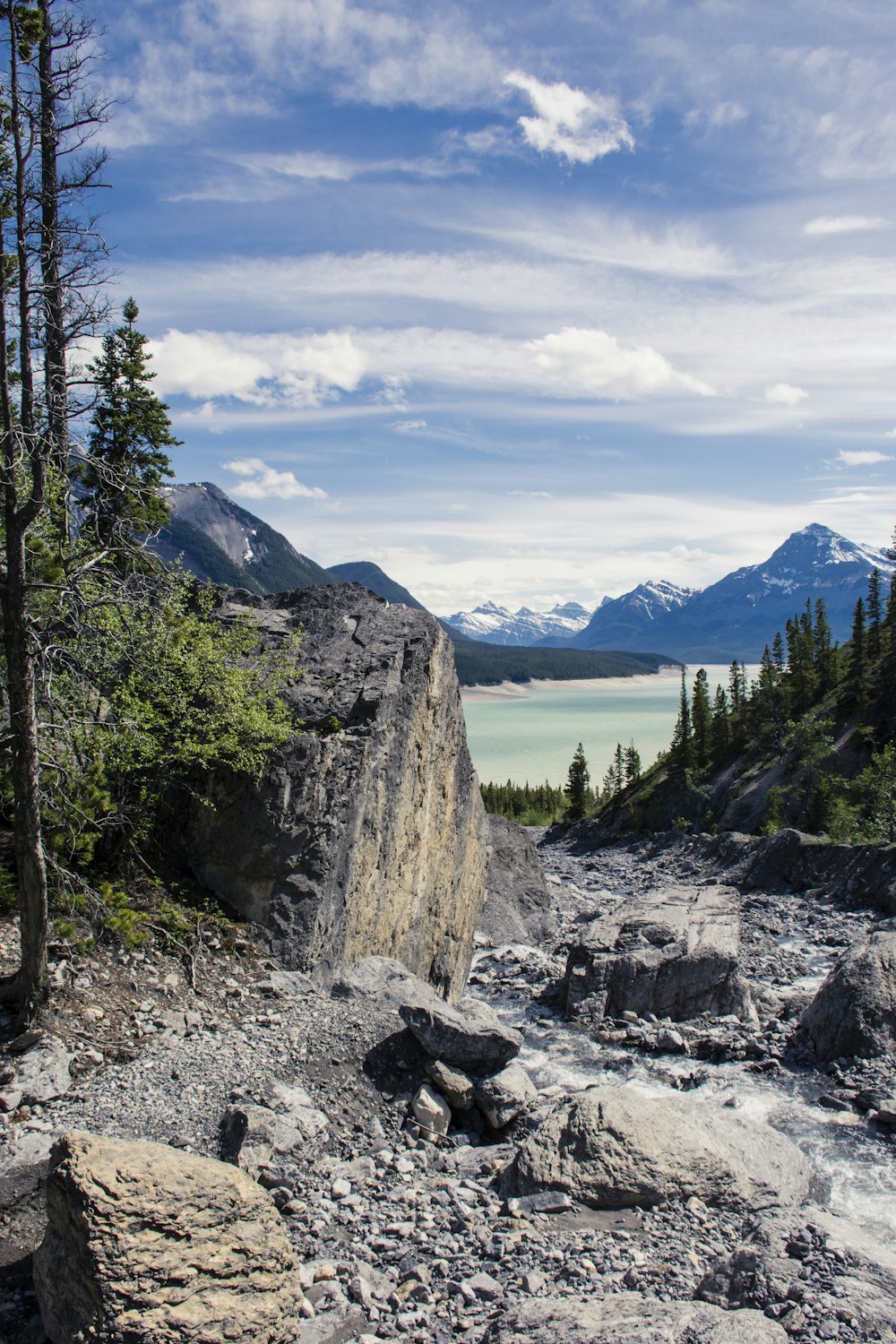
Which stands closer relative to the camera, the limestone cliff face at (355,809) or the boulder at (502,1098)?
the boulder at (502,1098)

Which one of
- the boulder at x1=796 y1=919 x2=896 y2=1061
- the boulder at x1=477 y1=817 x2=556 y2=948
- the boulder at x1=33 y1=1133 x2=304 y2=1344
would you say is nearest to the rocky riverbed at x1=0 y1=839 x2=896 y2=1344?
the boulder at x1=796 y1=919 x2=896 y2=1061

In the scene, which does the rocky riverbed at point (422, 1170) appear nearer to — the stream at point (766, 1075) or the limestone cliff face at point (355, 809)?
the stream at point (766, 1075)

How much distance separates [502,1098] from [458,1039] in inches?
45.3

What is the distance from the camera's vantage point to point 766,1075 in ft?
58.0

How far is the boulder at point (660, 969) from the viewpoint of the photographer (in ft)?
71.4

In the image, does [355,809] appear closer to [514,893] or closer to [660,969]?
[660,969]

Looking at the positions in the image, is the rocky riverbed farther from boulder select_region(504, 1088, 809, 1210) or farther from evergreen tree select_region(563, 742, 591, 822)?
evergreen tree select_region(563, 742, 591, 822)

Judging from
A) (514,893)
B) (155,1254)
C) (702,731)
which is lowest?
(514,893)

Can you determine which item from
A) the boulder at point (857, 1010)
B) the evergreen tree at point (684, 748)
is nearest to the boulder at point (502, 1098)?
the boulder at point (857, 1010)

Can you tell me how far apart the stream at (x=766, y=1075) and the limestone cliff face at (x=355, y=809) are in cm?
273

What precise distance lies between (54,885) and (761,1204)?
38.9 feet

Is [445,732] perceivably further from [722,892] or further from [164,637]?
[722,892]

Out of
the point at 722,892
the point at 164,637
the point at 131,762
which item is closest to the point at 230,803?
the point at 131,762

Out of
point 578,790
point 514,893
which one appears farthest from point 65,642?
point 578,790
